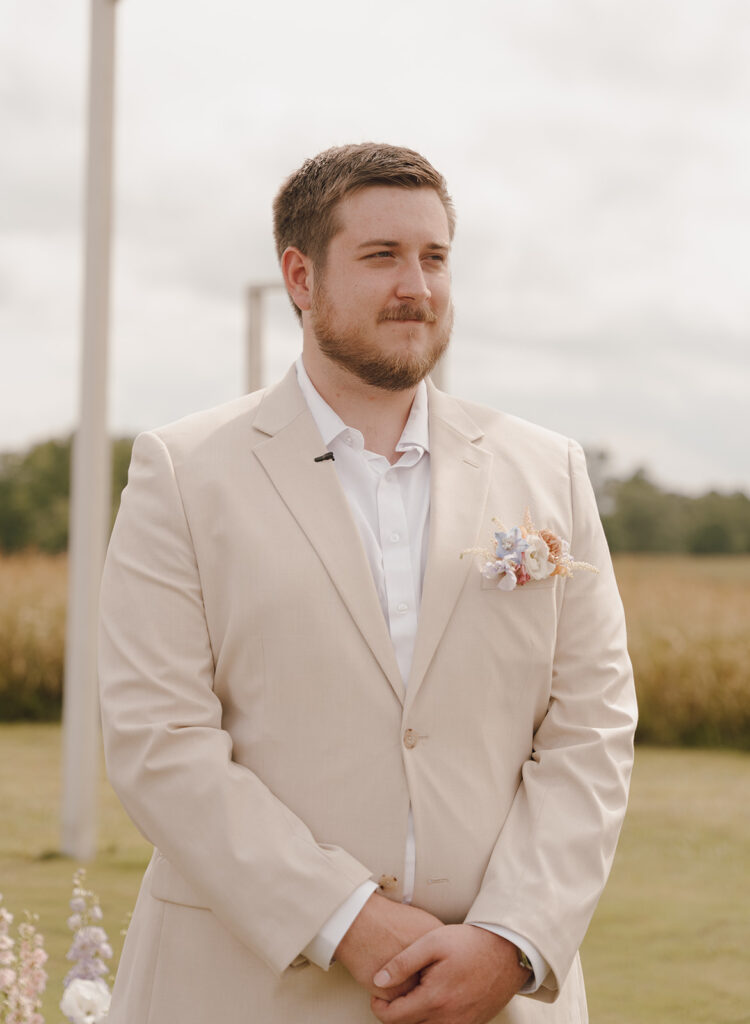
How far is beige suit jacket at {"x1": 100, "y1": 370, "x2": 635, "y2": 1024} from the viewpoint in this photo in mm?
1756

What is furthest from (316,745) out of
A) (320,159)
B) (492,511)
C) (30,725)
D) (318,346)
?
(30,725)

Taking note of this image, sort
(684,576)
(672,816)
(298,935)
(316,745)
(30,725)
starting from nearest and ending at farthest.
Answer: (298,935)
(316,745)
(672,816)
(684,576)
(30,725)

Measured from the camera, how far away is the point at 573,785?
188 cm

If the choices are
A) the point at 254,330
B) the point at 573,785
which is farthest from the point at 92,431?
the point at 573,785

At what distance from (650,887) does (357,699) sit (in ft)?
12.1

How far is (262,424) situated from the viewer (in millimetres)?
2010

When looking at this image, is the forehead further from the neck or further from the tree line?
the tree line

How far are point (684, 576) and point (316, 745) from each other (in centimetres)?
714

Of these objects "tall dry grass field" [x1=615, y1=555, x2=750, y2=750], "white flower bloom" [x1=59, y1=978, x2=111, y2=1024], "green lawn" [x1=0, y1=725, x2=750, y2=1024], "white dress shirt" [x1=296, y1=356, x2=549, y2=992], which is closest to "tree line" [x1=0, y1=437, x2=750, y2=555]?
"tall dry grass field" [x1=615, y1=555, x2=750, y2=750]

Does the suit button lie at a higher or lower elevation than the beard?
lower

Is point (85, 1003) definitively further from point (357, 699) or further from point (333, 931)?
point (357, 699)

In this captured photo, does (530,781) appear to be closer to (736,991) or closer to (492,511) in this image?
(492,511)

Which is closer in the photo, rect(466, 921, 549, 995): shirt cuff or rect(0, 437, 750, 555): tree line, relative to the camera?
rect(466, 921, 549, 995): shirt cuff

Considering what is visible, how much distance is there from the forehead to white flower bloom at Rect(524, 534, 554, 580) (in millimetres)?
517
